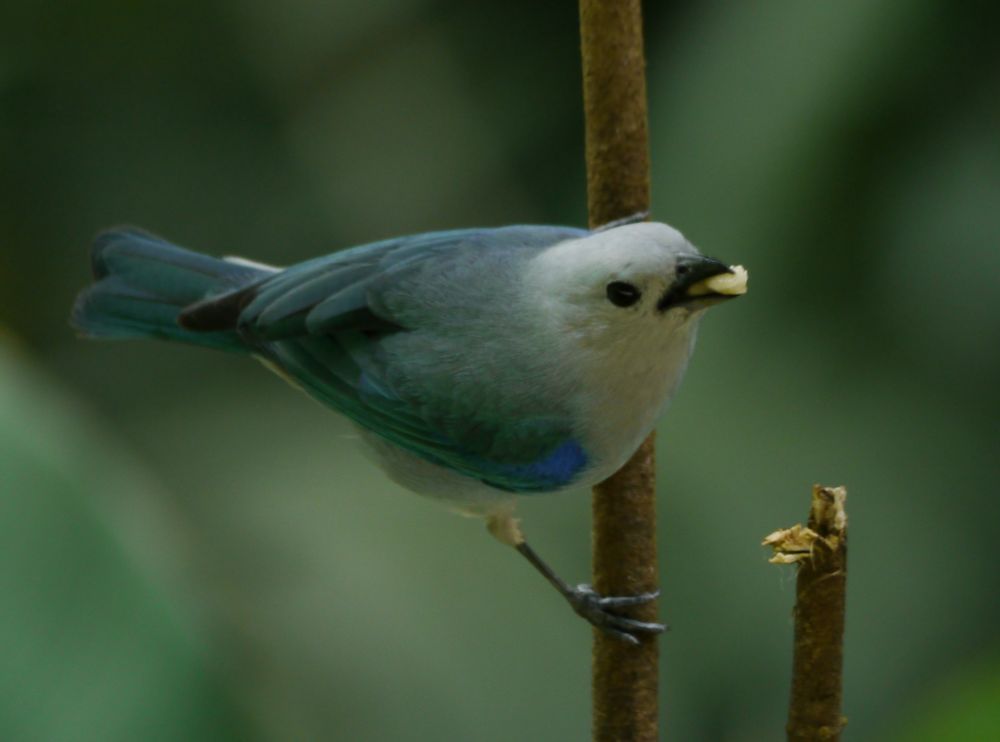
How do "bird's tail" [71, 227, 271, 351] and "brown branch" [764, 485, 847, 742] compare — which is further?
"bird's tail" [71, 227, 271, 351]

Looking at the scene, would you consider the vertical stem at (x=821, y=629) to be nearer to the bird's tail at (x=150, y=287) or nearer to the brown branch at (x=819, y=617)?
the brown branch at (x=819, y=617)

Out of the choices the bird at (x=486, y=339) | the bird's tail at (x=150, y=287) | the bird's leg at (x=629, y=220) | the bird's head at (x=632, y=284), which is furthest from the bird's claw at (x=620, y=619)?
the bird's tail at (x=150, y=287)

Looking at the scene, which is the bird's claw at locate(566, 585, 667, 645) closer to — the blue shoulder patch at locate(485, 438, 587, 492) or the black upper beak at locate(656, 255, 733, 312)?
the blue shoulder patch at locate(485, 438, 587, 492)

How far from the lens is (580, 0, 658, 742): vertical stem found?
1843 mm

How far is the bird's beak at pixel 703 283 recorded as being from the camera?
1639mm

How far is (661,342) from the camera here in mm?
1819

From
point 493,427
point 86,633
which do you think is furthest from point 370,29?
point 86,633

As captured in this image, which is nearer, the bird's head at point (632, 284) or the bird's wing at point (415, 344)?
the bird's head at point (632, 284)

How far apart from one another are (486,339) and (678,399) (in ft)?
3.64

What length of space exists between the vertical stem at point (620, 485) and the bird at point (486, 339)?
0.04m

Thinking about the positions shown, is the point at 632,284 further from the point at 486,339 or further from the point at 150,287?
the point at 150,287

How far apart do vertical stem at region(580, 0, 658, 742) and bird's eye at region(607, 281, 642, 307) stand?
19 cm

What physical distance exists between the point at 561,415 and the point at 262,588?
1.37 meters

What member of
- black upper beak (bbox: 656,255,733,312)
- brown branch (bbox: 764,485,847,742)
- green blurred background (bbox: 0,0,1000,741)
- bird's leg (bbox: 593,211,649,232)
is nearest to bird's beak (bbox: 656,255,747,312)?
black upper beak (bbox: 656,255,733,312)
